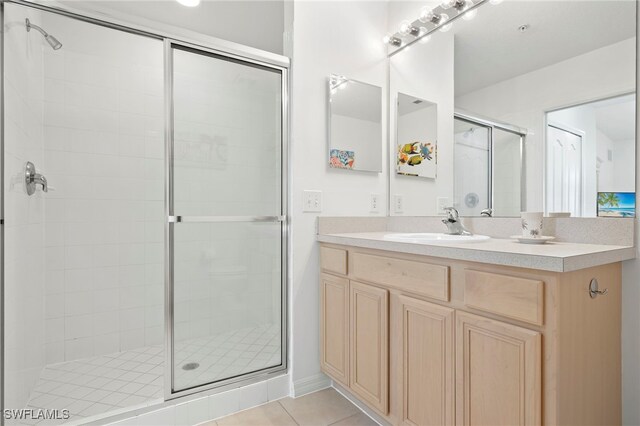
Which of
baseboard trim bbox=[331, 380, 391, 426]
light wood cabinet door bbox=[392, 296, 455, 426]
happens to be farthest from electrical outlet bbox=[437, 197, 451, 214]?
baseboard trim bbox=[331, 380, 391, 426]

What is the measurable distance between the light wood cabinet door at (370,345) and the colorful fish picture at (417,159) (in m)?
0.88

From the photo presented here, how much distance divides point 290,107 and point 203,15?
1.18m

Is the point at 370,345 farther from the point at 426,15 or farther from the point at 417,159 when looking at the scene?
the point at 426,15

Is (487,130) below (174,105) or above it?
below

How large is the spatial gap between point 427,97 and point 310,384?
186cm

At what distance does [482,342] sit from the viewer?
1089 mm

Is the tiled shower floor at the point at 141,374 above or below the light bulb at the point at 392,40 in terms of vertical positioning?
below

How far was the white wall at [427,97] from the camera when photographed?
1.92 meters

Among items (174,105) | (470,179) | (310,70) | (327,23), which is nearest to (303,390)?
(470,179)

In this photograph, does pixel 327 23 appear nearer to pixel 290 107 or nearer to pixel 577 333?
pixel 290 107

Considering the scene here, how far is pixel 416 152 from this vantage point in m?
2.13

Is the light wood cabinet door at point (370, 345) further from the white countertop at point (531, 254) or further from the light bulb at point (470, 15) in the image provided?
the light bulb at point (470, 15)

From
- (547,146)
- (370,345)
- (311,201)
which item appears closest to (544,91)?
(547,146)

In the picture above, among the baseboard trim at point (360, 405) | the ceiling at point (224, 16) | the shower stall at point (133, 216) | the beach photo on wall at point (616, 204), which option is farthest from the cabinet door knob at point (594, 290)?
the ceiling at point (224, 16)
